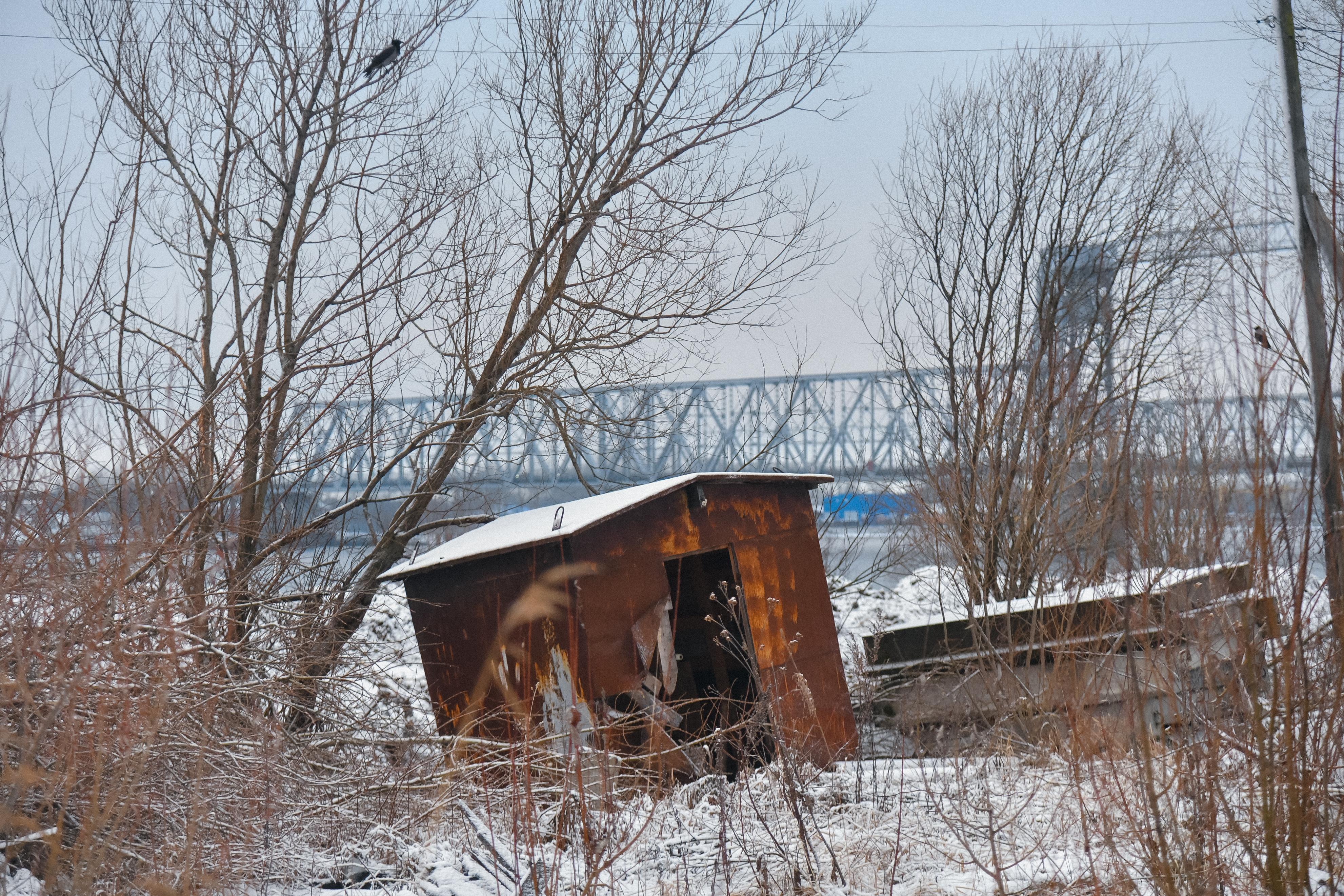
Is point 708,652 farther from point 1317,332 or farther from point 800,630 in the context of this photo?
point 1317,332

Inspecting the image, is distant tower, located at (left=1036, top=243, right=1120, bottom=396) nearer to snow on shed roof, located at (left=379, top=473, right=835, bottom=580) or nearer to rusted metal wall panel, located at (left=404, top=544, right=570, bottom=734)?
snow on shed roof, located at (left=379, top=473, right=835, bottom=580)

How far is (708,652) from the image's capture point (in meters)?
7.43

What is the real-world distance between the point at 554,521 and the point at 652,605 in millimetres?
769

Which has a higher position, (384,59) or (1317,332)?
(384,59)

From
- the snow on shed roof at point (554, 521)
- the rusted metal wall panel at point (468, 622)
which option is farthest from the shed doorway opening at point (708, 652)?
the rusted metal wall panel at point (468, 622)

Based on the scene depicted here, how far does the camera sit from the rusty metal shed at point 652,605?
5613 millimetres

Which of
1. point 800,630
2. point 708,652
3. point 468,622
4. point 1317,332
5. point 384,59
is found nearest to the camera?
point 1317,332

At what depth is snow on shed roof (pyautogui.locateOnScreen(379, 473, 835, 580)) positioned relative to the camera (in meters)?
5.63

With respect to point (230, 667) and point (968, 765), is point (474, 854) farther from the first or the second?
point (968, 765)

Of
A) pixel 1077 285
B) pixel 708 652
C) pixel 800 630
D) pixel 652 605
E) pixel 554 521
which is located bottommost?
pixel 708 652

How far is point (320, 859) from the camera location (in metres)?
3.95

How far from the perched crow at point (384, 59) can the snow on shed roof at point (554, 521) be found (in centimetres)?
372

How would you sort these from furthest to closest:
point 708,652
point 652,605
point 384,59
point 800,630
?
1. point 384,59
2. point 708,652
3. point 800,630
4. point 652,605

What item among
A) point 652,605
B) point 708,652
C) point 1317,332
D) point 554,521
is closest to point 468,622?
point 554,521
